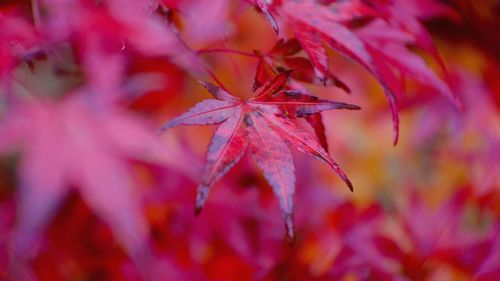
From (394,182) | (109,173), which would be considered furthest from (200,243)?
(394,182)

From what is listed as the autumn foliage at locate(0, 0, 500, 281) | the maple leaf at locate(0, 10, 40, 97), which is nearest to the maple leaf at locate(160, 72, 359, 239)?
the autumn foliage at locate(0, 0, 500, 281)

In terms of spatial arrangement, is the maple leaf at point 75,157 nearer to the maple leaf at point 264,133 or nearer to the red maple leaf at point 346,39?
the maple leaf at point 264,133

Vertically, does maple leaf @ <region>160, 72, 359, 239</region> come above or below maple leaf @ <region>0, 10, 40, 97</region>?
below

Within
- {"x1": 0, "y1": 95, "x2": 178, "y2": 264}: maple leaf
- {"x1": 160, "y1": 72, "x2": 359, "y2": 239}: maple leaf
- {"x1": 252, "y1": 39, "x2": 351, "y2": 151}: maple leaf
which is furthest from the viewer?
{"x1": 252, "y1": 39, "x2": 351, "y2": 151}: maple leaf

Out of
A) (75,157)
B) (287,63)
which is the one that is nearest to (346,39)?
(287,63)

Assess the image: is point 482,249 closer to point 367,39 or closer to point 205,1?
point 367,39

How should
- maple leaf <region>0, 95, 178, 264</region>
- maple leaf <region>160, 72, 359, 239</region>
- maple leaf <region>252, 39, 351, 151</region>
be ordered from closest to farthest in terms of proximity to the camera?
maple leaf <region>0, 95, 178, 264</region>, maple leaf <region>160, 72, 359, 239</region>, maple leaf <region>252, 39, 351, 151</region>

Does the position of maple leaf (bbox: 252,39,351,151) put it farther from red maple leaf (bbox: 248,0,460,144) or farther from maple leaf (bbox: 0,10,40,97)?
maple leaf (bbox: 0,10,40,97)

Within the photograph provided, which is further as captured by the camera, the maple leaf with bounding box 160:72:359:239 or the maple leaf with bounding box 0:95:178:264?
the maple leaf with bounding box 160:72:359:239
